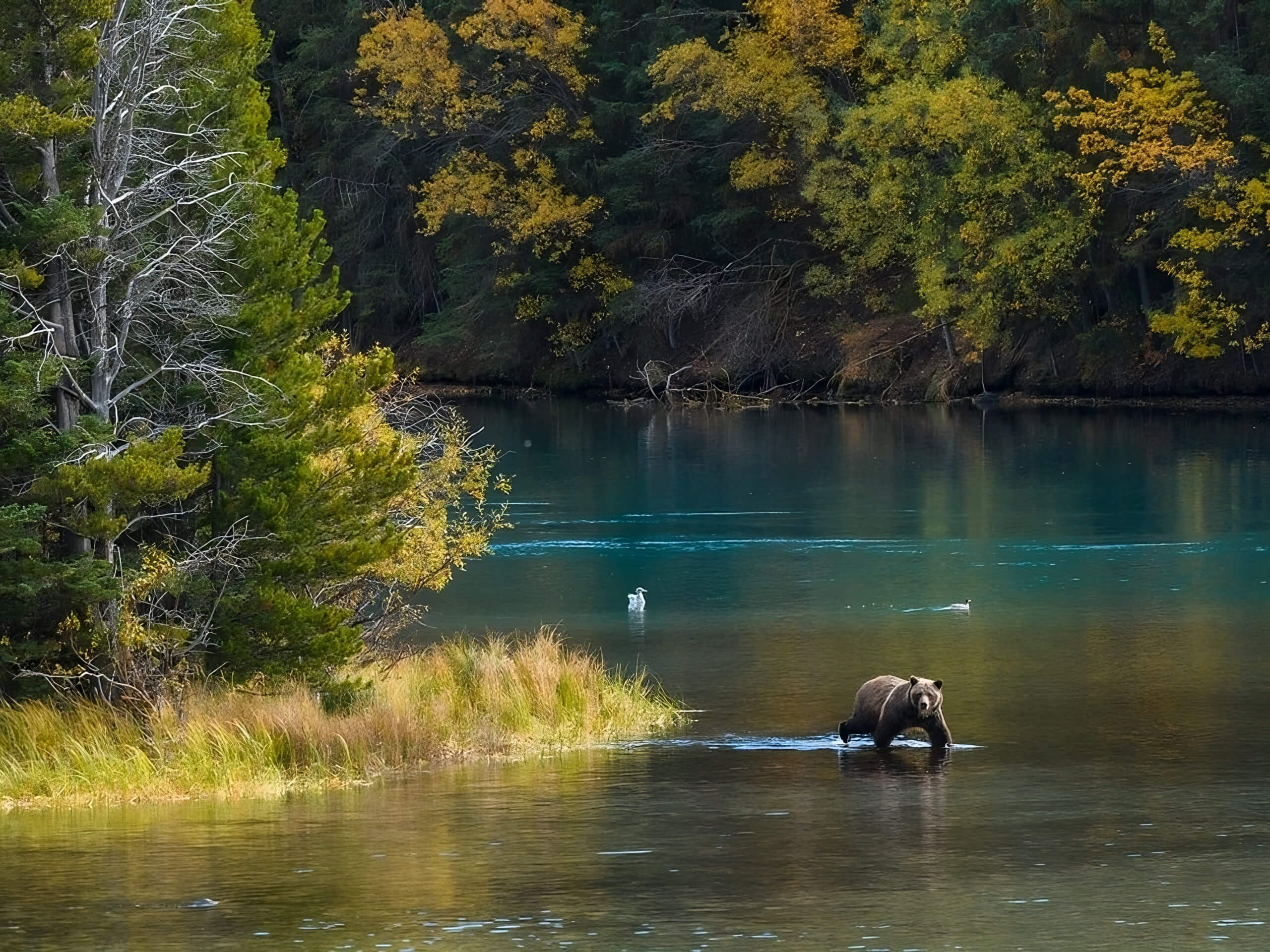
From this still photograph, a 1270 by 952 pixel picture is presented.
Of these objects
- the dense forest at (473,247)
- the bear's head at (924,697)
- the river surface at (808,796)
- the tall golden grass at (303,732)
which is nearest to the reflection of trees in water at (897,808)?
the river surface at (808,796)

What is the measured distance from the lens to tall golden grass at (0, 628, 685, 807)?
1731 cm

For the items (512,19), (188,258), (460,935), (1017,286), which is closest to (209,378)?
(188,258)

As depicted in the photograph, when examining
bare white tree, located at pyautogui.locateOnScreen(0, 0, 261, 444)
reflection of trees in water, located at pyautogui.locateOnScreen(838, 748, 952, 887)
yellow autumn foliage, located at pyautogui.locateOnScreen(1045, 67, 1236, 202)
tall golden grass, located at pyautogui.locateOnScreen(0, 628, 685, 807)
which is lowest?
reflection of trees in water, located at pyautogui.locateOnScreen(838, 748, 952, 887)

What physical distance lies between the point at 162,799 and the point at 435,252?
66.2m

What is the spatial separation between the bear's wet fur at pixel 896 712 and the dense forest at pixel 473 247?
4.42 m

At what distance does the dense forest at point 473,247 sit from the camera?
18344 millimetres

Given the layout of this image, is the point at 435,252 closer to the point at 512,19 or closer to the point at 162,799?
the point at 512,19

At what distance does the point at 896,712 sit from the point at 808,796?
7.10 ft

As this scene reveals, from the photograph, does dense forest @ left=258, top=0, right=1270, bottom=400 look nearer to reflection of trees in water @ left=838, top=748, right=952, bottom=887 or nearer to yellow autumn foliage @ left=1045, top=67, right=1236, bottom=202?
yellow autumn foliage @ left=1045, top=67, right=1236, bottom=202

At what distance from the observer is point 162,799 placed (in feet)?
55.9

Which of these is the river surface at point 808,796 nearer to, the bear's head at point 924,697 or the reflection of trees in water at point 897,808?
the reflection of trees in water at point 897,808

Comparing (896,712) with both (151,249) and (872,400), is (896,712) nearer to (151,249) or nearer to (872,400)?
(151,249)

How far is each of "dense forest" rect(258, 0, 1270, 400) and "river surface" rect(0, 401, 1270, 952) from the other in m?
20.9

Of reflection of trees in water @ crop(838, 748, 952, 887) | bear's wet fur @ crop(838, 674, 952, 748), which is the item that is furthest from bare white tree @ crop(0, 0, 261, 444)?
reflection of trees in water @ crop(838, 748, 952, 887)
